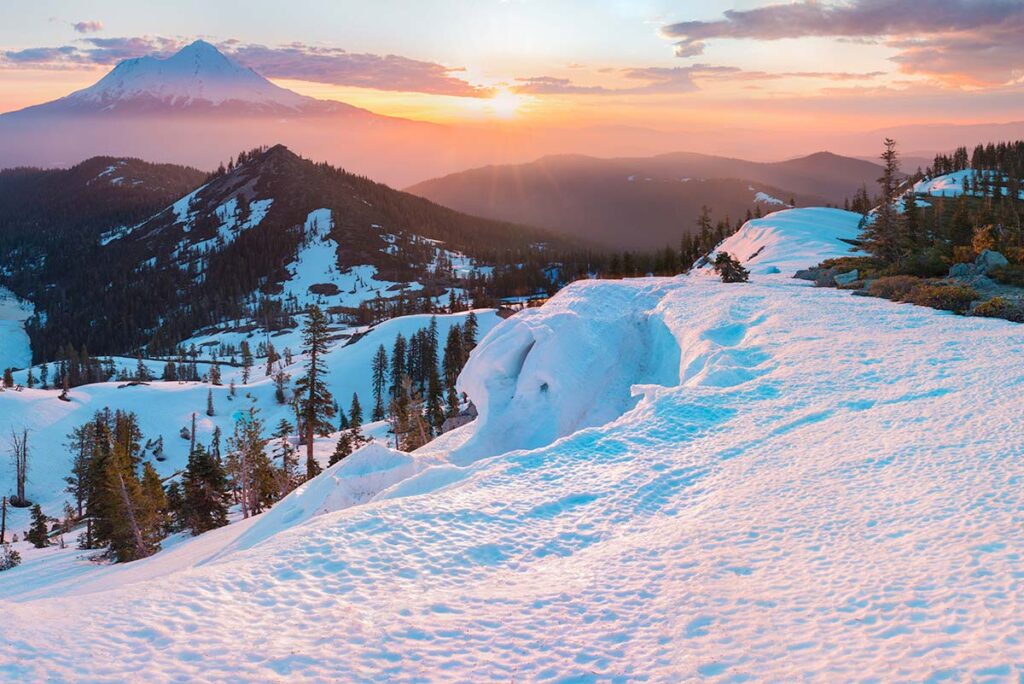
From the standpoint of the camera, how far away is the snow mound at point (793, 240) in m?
63.3

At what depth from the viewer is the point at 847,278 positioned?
42.5 meters

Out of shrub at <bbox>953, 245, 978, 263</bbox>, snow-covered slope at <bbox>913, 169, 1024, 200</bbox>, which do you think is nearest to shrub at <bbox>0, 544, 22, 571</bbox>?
shrub at <bbox>953, 245, 978, 263</bbox>

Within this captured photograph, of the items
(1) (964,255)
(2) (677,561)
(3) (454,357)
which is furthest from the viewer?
(3) (454,357)

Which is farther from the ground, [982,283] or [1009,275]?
[1009,275]

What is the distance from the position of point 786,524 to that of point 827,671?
4.56 meters

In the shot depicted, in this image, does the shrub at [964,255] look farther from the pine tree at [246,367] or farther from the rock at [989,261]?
the pine tree at [246,367]

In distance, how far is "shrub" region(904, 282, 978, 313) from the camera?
28.0 metres

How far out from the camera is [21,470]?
297ft

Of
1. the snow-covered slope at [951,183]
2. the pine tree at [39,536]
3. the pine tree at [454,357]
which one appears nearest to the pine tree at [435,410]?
the pine tree at [454,357]

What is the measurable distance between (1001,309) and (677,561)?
23.1 metres

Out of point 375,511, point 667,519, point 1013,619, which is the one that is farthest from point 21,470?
point 1013,619

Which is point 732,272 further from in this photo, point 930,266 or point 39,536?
point 39,536

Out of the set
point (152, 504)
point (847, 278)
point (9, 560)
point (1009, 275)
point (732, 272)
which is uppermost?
point (732, 272)

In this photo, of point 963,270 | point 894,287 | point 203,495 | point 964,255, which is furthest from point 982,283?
point 203,495
